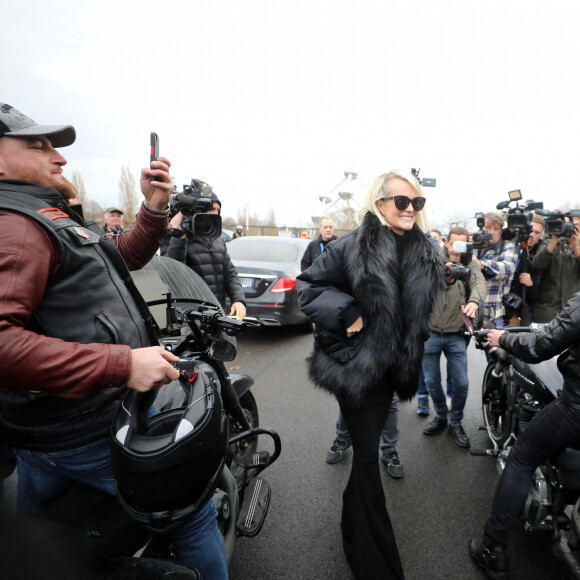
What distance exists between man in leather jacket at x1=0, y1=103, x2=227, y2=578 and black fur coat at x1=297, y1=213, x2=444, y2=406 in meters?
0.86

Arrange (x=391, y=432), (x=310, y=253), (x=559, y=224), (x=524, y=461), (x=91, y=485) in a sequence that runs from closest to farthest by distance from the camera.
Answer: (x=91, y=485)
(x=524, y=461)
(x=391, y=432)
(x=559, y=224)
(x=310, y=253)

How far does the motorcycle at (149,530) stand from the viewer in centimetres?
115

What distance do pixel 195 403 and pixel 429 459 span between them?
2.49 m

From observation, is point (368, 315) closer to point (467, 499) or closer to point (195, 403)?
point (195, 403)

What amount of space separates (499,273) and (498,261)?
9.2 inches

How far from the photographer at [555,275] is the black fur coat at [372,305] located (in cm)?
300

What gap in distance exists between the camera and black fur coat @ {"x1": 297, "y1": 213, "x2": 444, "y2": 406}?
181 cm

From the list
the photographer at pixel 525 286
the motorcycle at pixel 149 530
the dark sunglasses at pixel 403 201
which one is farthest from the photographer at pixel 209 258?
the photographer at pixel 525 286

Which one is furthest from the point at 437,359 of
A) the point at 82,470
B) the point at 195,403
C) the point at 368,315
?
the point at 82,470

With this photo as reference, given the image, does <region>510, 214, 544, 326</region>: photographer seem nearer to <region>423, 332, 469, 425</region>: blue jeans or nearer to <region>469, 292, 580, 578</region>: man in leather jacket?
<region>423, 332, 469, 425</region>: blue jeans

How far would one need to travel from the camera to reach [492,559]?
6.37 ft

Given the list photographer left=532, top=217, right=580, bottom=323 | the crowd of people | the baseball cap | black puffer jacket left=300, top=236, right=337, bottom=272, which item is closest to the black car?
black puffer jacket left=300, top=236, right=337, bottom=272

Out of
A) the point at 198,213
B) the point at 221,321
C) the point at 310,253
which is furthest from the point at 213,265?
the point at 310,253

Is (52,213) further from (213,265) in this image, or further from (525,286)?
(525,286)
